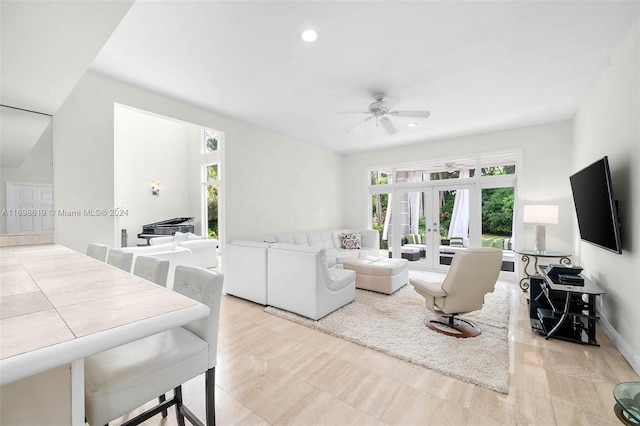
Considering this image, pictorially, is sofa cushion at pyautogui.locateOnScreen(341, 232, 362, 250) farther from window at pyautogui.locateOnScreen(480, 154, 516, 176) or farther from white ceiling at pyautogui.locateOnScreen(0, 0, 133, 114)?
white ceiling at pyautogui.locateOnScreen(0, 0, 133, 114)

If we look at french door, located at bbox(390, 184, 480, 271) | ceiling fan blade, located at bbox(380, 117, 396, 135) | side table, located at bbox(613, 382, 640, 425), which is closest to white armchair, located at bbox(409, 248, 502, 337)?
side table, located at bbox(613, 382, 640, 425)

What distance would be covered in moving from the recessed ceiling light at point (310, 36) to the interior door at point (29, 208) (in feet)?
9.45

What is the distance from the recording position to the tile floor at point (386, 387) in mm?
1760

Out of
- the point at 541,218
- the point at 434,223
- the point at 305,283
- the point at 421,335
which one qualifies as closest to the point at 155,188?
the point at 305,283

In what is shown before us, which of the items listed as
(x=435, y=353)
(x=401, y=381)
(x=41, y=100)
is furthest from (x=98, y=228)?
(x=435, y=353)

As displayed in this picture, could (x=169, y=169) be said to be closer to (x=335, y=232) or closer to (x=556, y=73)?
(x=335, y=232)

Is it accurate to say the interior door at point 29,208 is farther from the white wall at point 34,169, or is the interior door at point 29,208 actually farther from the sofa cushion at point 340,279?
the sofa cushion at point 340,279

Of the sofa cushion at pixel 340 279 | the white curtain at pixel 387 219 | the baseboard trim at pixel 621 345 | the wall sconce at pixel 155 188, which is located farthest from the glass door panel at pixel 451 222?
the wall sconce at pixel 155 188

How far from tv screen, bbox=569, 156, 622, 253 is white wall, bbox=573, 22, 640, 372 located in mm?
113

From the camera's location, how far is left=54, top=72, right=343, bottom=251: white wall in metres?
2.86

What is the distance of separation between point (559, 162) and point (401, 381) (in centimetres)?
470

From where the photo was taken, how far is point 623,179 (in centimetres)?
250

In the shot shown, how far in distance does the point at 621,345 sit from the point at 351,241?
4.23m

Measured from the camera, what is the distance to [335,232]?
20.6 ft
